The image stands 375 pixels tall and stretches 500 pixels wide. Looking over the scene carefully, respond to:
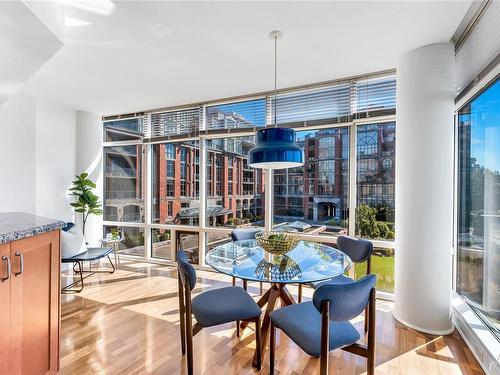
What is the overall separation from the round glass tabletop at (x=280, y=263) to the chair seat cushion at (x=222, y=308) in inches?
9.0

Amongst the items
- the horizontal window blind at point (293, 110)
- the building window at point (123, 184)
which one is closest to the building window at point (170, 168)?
the horizontal window blind at point (293, 110)

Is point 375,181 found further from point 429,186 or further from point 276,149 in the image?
point 276,149

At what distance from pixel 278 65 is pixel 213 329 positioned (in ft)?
9.50

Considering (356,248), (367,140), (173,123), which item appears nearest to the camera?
(356,248)

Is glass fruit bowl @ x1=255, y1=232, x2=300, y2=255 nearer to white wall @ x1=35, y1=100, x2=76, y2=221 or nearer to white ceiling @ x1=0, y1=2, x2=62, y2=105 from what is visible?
white ceiling @ x1=0, y1=2, x2=62, y2=105

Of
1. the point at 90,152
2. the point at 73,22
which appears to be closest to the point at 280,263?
the point at 73,22

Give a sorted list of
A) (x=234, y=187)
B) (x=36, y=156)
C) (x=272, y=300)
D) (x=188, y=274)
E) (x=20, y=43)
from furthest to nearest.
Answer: (x=234, y=187)
(x=36, y=156)
(x=272, y=300)
(x=20, y=43)
(x=188, y=274)

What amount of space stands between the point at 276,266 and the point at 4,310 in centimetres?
170

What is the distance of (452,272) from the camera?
2824 mm

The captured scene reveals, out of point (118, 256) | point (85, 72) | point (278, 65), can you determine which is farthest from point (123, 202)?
point (278, 65)

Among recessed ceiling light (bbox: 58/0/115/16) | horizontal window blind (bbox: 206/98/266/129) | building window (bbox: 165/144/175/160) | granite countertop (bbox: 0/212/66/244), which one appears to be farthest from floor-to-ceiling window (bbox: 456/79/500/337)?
building window (bbox: 165/144/175/160)

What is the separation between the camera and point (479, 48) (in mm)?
2242

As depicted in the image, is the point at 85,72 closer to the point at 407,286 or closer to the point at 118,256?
the point at 118,256

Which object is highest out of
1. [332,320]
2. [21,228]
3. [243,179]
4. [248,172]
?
[248,172]
